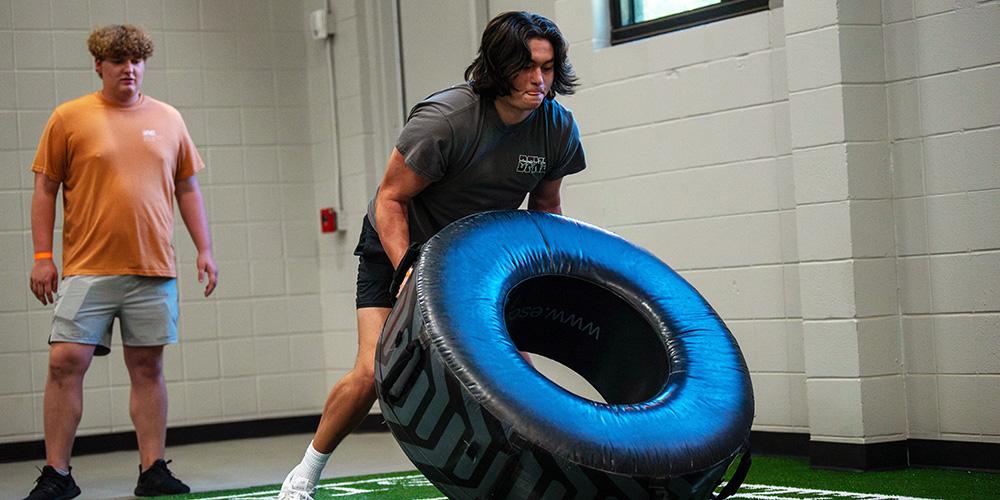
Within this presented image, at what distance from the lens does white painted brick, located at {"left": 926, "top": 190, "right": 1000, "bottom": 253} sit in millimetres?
2930

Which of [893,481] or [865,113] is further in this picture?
[865,113]

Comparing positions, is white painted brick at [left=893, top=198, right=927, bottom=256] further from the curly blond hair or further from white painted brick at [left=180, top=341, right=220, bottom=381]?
white painted brick at [left=180, top=341, right=220, bottom=381]

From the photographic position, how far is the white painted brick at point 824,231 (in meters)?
3.07

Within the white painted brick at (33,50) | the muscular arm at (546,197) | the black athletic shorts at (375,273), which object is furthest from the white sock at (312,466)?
the white painted brick at (33,50)

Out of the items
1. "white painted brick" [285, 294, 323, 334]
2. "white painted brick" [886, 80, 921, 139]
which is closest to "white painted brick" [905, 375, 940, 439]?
"white painted brick" [886, 80, 921, 139]

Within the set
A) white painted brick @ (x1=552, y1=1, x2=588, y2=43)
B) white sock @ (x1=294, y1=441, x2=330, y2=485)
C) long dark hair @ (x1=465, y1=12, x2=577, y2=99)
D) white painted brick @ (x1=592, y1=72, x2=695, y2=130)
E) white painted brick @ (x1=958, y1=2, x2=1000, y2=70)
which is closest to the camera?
long dark hair @ (x1=465, y1=12, x2=577, y2=99)

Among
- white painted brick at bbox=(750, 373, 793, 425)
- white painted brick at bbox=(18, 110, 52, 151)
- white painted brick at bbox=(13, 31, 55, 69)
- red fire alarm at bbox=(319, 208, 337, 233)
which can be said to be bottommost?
white painted brick at bbox=(750, 373, 793, 425)

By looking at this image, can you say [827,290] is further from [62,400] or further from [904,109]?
[62,400]

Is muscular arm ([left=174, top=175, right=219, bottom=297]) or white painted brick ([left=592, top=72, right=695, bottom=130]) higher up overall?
white painted brick ([left=592, top=72, right=695, bottom=130])

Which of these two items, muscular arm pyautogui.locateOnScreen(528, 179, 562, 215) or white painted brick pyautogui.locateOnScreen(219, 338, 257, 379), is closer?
muscular arm pyautogui.locateOnScreen(528, 179, 562, 215)

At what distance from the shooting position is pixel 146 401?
11.0 feet

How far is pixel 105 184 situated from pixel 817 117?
2.22 m

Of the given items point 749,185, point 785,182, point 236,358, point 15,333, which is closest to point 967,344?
point 785,182

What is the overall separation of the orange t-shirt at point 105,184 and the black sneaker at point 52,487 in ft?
2.03
